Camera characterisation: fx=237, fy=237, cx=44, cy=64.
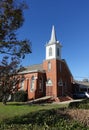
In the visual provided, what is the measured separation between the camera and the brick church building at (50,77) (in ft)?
147

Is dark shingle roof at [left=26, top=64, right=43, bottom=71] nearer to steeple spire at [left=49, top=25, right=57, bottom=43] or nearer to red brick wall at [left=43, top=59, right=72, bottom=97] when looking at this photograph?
red brick wall at [left=43, top=59, right=72, bottom=97]

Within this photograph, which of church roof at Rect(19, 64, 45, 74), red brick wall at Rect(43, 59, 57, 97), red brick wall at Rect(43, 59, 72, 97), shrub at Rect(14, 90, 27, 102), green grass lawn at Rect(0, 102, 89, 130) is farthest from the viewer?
church roof at Rect(19, 64, 45, 74)

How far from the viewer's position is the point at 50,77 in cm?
4569

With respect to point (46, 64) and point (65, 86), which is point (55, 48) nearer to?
point (46, 64)

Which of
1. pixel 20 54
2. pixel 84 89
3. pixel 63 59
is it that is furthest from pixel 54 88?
pixel 20 54

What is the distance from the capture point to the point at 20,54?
1577 centimetres

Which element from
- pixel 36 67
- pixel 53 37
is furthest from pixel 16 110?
pixel 53 37

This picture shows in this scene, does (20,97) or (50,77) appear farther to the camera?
(50,77)

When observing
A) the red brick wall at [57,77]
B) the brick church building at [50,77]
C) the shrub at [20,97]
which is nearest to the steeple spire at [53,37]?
the brick church building at [50,77]

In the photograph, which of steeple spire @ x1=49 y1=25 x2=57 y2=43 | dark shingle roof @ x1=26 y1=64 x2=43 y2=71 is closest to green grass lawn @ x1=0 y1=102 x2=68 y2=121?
dark shingle roof @ x1=26 y1=64 x2=43 y2=71

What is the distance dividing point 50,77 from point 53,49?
5710 millimetres

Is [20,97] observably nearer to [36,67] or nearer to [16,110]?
[36,67]

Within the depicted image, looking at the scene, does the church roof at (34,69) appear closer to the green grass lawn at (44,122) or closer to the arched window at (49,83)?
the arched window at (49,83)

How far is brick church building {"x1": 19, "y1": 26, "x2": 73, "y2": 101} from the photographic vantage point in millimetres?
44909
